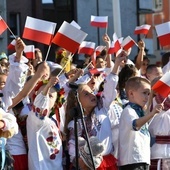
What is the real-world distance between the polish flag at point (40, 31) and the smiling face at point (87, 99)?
0.58 meters

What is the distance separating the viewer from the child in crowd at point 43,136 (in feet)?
21.8

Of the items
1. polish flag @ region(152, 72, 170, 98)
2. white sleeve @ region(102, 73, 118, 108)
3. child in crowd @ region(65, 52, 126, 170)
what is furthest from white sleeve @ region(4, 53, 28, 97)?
polish flag @ region(152, 72, 170, 98)

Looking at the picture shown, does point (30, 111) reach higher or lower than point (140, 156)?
higher

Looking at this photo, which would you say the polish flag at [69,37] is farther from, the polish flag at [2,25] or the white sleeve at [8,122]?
the white sleeve at [8,122]

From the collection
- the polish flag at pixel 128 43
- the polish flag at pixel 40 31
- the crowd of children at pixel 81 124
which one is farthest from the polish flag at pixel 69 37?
the polish flag at pixel 128 43

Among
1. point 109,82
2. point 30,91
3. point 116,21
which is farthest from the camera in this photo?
point 116,21

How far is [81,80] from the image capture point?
7.55 m

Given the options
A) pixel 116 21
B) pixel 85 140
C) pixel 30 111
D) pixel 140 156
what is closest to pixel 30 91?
pixel 30 111

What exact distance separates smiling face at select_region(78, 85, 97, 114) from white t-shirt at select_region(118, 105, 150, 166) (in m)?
0.33

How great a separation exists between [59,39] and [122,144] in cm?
120

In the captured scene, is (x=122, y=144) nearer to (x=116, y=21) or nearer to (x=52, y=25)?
(x=52, y=25)

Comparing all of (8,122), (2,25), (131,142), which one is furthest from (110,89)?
(8,122)

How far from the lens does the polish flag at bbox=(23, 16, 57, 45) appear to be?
713cm

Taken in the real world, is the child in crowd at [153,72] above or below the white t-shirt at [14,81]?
below
